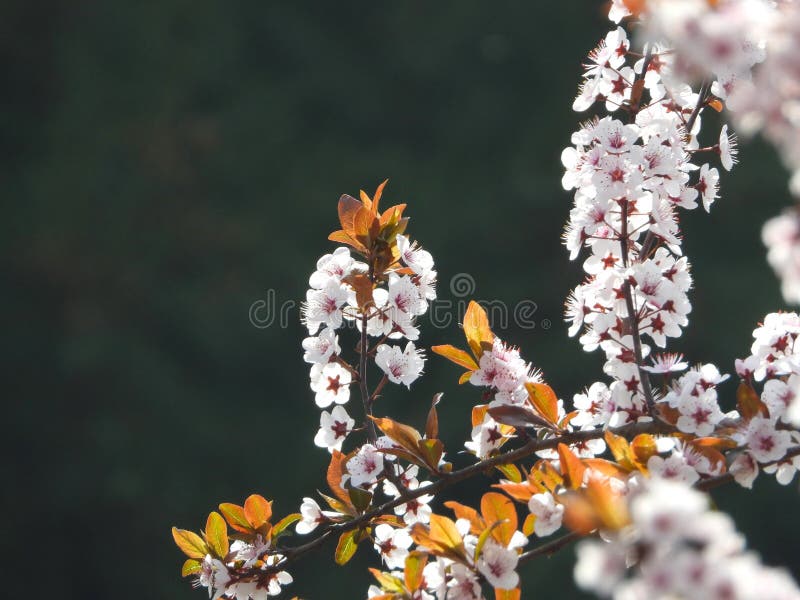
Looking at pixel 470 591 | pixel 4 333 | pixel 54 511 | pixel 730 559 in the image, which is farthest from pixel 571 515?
pixel 4 333

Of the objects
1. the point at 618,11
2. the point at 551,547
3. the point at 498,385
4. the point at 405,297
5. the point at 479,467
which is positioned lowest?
the point at 551,547

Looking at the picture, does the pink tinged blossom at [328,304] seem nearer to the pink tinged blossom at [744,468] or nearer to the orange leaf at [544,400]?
the orange leaf at [544,400]

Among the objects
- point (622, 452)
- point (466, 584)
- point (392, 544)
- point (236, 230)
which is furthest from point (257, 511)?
point (236, 230)

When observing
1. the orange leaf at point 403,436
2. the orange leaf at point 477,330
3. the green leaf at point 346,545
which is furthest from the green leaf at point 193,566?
the orange leaf at point 477,330

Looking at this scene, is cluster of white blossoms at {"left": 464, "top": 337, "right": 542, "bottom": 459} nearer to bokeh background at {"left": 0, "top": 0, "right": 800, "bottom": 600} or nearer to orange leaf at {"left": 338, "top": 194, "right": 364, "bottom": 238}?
orange leaf at {"left": 338, "top": 194, "right": 364, "bottom": 238}

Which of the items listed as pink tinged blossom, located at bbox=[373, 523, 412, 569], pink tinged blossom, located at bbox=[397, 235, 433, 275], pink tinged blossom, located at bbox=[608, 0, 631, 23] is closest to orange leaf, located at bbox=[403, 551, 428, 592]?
pink tinged blossom, located at bbox=[373, 523, 412, 569]

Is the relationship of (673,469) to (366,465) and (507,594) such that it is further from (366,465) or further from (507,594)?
(366,465)

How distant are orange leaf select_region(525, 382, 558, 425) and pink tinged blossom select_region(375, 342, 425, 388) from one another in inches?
7.8

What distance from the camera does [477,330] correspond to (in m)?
1.07

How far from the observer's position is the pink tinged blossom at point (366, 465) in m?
1.06

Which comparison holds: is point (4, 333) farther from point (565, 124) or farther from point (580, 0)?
point (580, 0)

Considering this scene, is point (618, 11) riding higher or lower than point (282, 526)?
higher

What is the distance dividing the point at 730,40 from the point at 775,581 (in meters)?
0.33

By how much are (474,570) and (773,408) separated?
31 centimetres
